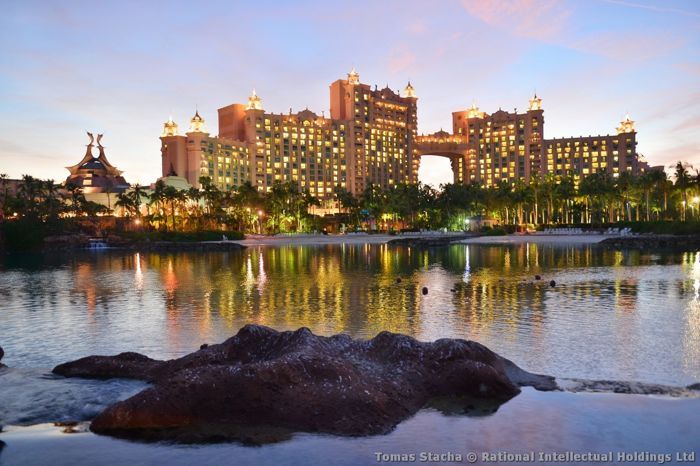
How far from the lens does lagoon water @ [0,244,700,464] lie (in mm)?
9125

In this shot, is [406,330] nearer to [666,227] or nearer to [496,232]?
[666,227]

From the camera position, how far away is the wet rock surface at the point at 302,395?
9469 mm

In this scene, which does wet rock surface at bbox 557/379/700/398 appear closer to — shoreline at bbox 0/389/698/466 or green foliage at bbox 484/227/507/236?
shoreline at bbox 0/389/698/466

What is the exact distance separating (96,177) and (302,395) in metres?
183

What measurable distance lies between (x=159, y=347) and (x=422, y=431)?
11.3 m

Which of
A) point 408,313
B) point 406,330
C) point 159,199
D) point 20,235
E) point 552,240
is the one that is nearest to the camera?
point 406,330

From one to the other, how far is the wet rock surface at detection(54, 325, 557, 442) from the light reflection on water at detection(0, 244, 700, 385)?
13.9 feet

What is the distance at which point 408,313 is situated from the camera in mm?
24484

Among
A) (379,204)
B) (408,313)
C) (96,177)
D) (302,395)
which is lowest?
(408,313)

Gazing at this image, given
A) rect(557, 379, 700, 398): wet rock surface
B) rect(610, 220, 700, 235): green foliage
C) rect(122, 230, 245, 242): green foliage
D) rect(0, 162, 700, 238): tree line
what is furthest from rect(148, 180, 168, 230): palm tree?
rect(557, 379, 700, 398): wet rock surface

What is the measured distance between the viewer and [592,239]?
310 ft

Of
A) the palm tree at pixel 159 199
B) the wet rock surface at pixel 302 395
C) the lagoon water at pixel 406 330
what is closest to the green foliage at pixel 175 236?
the palm tree at pixel 159 199

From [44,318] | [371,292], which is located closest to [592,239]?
[371,292]

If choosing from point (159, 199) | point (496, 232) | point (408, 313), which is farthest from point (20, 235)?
point (408, 313)
